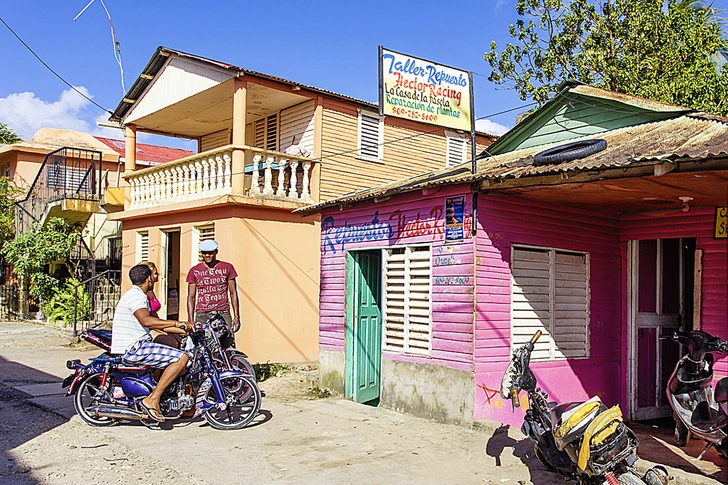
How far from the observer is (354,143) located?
565 inches

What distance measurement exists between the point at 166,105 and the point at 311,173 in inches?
155

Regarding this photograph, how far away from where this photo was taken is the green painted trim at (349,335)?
9492mm

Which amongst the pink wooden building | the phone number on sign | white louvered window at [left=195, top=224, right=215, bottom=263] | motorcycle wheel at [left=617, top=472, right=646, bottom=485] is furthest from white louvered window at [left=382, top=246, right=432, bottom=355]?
white louvered window at [left=195, top=224, right=215, bottom=263]

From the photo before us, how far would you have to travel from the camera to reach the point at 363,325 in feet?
31.6

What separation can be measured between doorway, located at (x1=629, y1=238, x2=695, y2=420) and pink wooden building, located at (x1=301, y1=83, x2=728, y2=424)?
0.7 inches

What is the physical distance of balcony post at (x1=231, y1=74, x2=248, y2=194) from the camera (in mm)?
12430

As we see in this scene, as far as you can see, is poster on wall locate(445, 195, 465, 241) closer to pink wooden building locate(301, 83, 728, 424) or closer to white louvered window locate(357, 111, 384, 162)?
pink wooden building locate(301, 83, 728, 424)

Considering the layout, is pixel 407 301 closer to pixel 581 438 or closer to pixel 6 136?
pixel 581 438

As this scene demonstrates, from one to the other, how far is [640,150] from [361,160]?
830 cm

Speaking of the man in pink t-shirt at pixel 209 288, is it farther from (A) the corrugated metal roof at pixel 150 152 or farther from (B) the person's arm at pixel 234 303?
(A) the corrugated metal roof at pixel 150 152

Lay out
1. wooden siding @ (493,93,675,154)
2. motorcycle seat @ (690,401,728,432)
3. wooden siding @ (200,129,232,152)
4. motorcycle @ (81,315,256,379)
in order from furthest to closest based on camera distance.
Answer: wooden siding @ (200,129,232,152) < wooden siding @ (493,93,675,154) < motorcycle @ (81,315,256,379) < motorcycle seat @ (690,401,728,432)

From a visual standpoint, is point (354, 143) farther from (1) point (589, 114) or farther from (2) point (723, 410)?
(2) point (723, 410)

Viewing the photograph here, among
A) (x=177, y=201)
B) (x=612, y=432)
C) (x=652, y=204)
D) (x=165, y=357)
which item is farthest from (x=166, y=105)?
(x=612, y=432)

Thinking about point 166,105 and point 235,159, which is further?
point 166,105
